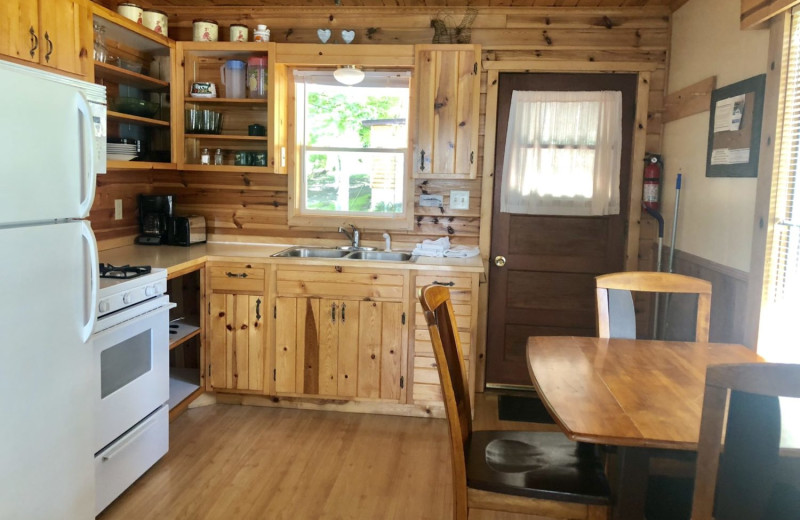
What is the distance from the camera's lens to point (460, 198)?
389 centimetres

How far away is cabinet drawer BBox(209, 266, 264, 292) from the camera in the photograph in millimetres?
3514

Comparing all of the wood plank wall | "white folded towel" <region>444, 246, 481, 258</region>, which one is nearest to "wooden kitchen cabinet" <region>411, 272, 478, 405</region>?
"white folded towel" <region>444, 246, 481, 258</region>

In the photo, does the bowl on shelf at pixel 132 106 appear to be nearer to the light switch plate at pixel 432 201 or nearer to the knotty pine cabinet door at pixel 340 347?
the knotty pine cabinet door at pixel 340 347

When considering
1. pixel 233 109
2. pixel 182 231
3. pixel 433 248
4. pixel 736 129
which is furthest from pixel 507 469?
pixel 233 109

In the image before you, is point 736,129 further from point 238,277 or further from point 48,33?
point 48,33

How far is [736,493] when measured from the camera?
1186 mm

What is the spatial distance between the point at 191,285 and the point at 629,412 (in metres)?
3.15

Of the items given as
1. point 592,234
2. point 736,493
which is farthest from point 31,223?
point 592,234

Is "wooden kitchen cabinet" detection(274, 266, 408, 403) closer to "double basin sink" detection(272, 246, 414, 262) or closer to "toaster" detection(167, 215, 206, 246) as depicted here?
"double basin sink" detection(272, 246, 414, 262)

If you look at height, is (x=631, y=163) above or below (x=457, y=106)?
below

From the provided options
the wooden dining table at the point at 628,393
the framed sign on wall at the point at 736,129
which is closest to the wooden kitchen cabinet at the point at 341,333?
the wooden dining table at the point at 628,393

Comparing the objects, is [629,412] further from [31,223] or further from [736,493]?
[31,223]

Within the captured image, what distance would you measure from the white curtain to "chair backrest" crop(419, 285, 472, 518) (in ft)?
6.42

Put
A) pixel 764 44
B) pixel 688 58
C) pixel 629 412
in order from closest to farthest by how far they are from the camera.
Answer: pixel 629 412, pixel 764 44, pixel 688 58
